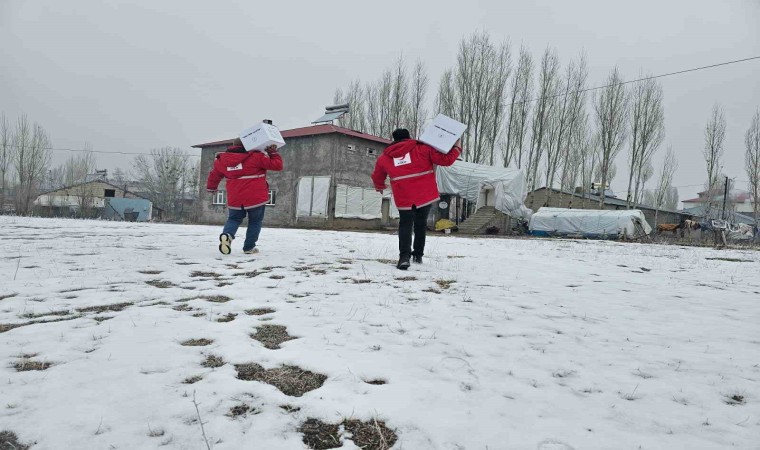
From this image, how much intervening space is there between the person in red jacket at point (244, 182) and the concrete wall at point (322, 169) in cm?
1780

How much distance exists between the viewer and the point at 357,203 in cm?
2491

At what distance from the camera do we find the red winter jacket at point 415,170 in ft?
16.1

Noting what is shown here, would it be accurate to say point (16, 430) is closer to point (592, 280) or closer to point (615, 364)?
point (615, 364)

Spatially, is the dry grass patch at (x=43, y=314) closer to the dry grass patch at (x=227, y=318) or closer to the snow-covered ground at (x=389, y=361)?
the snow-covered ground at (x=389, y=361)

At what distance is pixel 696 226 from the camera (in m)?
28.1

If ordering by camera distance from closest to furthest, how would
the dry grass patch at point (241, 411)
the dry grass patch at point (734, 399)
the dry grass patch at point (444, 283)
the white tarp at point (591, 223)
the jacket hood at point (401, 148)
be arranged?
the dry grass patch at point (241, 411) < the dry grass patch at point (734, 399) < the dry grass patch at point (444, 283) < the jacket hood at point (401, 148) < the white tarp at point (591, 223)

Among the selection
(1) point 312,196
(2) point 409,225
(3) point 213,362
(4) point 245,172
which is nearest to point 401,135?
(2) point 409,225

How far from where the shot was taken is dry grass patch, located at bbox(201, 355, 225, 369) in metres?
1.82

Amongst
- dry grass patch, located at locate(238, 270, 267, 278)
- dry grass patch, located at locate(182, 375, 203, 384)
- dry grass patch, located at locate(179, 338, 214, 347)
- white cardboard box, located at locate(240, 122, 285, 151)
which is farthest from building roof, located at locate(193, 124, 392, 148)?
dry grass patch, located at locate(182, 375, 203, 384)

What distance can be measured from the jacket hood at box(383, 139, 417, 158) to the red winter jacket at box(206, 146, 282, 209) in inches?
63.8

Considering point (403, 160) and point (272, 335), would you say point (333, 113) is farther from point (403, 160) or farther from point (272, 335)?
point (272, 335)

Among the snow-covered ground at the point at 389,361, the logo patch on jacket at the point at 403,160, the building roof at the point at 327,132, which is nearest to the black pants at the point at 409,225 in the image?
the logo patch on jacket at the point at 403,160

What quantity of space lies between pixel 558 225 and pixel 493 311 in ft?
67.4

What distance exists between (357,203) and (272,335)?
22724mm
